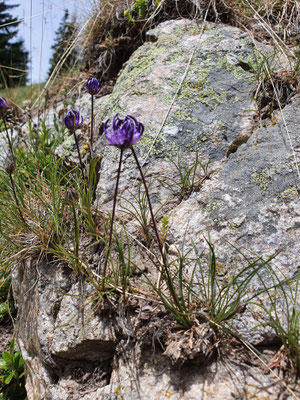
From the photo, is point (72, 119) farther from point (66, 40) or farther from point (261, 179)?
point (66, 40)

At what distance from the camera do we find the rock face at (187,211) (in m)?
1.53

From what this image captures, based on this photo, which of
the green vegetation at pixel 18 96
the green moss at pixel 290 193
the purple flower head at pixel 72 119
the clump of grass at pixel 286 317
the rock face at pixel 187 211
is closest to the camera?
the clump of grass at pixel 286 317

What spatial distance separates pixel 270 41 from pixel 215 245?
2377 millimetres

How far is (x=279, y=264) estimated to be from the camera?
1.66 metres

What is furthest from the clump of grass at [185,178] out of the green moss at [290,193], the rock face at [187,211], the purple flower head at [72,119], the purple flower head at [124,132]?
the purple flower head at [124,132]

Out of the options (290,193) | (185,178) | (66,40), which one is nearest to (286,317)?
(290,193)

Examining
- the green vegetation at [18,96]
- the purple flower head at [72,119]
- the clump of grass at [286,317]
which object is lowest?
the green vegetation at [18,96]

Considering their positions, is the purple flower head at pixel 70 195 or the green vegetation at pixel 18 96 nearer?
the purple flower head at pixel 70 195

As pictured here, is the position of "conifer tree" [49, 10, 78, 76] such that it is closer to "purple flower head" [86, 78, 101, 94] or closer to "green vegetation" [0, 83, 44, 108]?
"green vegetation" [0, 83, 44, 108]

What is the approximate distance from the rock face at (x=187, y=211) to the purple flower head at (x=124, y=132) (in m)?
0.80

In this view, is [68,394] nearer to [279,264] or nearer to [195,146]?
[279,264]

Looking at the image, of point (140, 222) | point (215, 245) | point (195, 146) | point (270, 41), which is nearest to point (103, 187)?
point (140, 222)

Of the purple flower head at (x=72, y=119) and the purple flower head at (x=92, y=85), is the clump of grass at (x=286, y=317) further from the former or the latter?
the purple flower head at (x=92, y=85)

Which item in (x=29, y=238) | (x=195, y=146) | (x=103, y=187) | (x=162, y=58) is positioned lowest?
(x=29, y=238)
